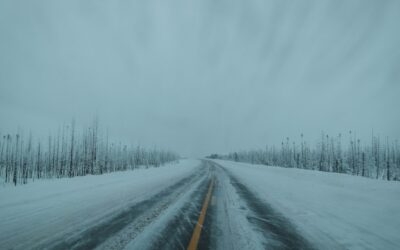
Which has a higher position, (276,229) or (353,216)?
(276,229)

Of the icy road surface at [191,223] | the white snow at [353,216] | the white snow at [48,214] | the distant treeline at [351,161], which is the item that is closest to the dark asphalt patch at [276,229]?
the icy road surface at [191,223]

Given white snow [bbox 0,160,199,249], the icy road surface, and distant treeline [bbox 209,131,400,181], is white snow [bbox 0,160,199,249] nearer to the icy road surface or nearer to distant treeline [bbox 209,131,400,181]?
the icy road surface

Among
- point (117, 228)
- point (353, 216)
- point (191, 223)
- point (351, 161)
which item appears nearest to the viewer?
point (117, 228)

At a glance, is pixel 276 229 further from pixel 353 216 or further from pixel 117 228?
pixel 117 228

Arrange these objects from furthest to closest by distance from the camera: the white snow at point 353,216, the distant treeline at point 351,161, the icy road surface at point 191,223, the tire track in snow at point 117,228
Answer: the distant treeline at point 351,161 → the white snow at point 353,216 → the icy road surface at point 191,223 → the tire track in snow at point 117,228

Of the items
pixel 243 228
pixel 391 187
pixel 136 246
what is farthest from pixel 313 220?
pixel 391 187

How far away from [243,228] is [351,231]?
2.67 meters

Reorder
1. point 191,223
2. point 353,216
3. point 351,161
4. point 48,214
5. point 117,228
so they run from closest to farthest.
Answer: point 117,228, point 191,223, point 48,214, point 353,216, point 351,161

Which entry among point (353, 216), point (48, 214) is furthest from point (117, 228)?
point (353, 216)

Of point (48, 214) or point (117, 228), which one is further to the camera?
point (48, 214)

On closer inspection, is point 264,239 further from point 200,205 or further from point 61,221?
point 61,221

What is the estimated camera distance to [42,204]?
639 cm

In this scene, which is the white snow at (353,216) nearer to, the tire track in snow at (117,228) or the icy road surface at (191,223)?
the icy road surface at (191,223)

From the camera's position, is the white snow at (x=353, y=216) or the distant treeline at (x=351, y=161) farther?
the distant treeline at (x=351, y=161)
